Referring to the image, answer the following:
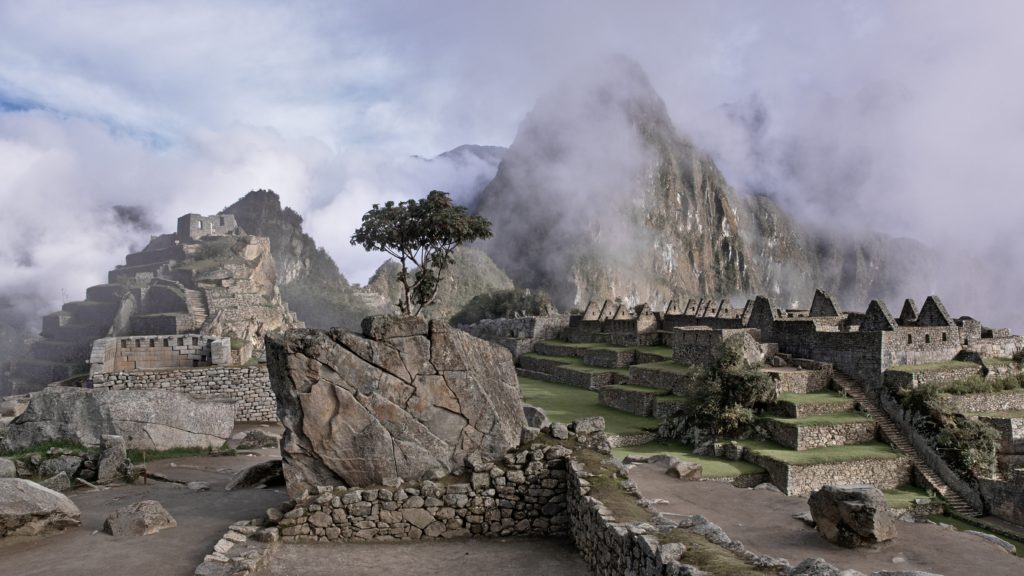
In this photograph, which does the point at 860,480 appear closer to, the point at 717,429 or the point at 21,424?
the point at 717,429

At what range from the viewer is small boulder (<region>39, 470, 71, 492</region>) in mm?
12766

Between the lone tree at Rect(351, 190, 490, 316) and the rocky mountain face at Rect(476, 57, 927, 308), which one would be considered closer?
the lone tree at Rect(351, 190, 490, 316)

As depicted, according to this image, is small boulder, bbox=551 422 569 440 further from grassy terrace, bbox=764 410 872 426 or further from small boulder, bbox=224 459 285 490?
grassy terrace, bbox=764 410 872 426

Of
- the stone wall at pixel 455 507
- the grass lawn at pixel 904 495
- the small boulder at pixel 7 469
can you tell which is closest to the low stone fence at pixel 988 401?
the grass lawn at pixel 904 495

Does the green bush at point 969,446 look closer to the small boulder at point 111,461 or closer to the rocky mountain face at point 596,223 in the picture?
the small boulder at point 111,461

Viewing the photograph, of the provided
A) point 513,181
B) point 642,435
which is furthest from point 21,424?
point 513,181

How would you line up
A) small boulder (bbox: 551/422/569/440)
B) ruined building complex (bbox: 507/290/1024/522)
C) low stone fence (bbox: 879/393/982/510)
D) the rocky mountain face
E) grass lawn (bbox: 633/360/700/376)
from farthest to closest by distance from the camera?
1. the rocky mountain face
2. grass lawn (bbox: 633/360/700/376)
3. ruined building complex (bbox: 507/290/1024/522)
4. low stone fence (bbox: 879/393/982/510)
5. small boulder (bbox: 551/422/569/440)

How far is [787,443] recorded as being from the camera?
21.9 m

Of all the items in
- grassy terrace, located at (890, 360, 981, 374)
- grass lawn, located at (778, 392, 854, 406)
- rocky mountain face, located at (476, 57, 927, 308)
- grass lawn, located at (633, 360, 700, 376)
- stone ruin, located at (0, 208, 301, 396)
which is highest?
rocky mountain face, located at (476, 57, 927, 308)

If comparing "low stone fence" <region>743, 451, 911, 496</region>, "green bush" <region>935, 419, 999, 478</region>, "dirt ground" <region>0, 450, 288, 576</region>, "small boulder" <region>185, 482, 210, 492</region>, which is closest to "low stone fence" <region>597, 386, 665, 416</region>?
"low stone fence" <region>743, 451, 911, 496</region>

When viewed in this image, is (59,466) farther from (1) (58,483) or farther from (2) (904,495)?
(2) (904,495)

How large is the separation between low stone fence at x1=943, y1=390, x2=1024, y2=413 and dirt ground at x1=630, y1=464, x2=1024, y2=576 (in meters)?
11.1

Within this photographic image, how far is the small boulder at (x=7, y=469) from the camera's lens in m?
12.9

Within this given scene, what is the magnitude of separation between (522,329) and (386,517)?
153 ft
